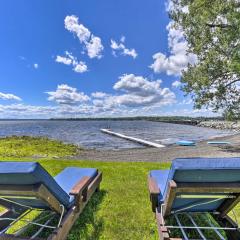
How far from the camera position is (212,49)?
46.0 feet

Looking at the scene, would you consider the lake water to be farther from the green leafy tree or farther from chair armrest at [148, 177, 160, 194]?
chair armrest at [148, 177, 160, 194]

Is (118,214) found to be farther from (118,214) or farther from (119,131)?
(119,131)

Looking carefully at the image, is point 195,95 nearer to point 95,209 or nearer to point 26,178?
point 95,209

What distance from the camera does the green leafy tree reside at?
12.9m

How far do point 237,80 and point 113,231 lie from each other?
14.1 meters

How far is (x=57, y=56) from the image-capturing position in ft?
135

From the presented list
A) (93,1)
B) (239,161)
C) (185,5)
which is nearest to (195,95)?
(185,5)

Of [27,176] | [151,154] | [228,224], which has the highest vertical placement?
[27,176]

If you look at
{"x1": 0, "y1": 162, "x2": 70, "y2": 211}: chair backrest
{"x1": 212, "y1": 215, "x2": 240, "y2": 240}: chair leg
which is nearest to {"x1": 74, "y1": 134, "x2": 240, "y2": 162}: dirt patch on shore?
{"x1": 212, "y1": 215, "x2": 240, "y2": 240}: chair leg

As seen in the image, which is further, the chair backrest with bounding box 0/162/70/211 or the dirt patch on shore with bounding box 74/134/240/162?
the dirt patch on shore with bounding box 74/134/240/162

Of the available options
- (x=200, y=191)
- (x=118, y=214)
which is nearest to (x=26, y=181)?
(x=200, y=191)

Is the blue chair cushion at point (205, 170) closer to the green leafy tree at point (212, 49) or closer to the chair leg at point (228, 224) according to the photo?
the chair leg at point (228, 224)

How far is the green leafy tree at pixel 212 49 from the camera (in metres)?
12.9

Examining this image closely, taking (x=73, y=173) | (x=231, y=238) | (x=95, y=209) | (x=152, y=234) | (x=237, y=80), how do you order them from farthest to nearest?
(x=237, y=80)
(x=73, y=173)
(x=95, y=209)
(x=152, y=234)
(x=231, y=238)
